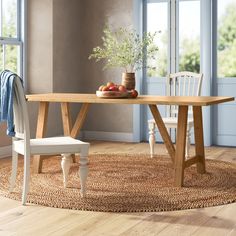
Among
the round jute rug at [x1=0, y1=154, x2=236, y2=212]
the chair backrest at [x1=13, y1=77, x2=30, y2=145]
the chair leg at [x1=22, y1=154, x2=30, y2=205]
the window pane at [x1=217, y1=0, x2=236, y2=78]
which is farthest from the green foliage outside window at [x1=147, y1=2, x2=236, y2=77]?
the chair leg at [x1=22, y1=154, x2=30, y2=205]

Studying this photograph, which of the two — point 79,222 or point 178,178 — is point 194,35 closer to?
point 178,178

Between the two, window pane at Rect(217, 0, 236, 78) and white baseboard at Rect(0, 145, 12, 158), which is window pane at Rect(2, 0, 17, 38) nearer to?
white baseboard at Rect(0, 145, 12, 158)

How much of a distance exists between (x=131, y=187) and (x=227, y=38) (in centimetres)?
297

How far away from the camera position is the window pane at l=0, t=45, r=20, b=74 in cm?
600

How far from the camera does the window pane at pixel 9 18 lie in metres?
5.99

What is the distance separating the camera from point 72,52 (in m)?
6.88

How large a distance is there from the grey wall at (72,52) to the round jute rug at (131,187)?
1565mm

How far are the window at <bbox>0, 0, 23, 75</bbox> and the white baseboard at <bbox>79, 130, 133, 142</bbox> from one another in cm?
143

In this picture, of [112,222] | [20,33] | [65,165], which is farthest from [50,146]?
[20,33]

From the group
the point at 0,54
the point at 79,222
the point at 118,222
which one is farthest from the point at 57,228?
the point at 0,54

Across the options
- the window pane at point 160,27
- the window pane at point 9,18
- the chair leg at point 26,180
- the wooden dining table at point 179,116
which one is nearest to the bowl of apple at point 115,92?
the wooden dining table at point 179,116

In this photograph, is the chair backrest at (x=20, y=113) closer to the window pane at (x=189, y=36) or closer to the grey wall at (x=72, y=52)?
the grey wall at (x=72, y=52)

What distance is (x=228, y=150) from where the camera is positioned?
620 centimetres

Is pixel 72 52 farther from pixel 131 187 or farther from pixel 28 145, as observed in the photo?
pixel 28 145
